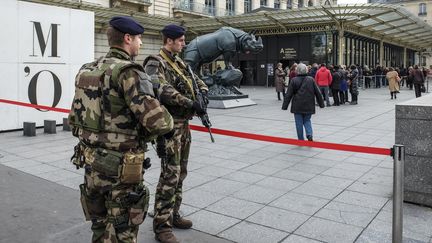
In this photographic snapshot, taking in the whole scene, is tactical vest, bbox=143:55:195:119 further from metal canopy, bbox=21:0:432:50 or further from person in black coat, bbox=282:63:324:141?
metal canopy, bbox=21:0:432:50

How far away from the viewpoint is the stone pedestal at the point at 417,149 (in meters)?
4.80

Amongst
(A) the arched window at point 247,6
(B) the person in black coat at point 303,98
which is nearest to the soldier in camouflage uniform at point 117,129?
(B) the person in black coat at point 303,98

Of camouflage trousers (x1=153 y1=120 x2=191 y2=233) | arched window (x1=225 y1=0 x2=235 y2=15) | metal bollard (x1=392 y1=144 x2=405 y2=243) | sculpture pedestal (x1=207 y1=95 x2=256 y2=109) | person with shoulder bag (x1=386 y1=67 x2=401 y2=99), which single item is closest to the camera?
metal bollard (x1=392 y1=144 x2=405 y2=243)

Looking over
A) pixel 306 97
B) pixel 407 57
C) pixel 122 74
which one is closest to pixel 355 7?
pixel 306 97

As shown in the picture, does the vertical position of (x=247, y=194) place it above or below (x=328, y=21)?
below

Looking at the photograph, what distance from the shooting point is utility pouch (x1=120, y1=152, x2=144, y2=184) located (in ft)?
8.85

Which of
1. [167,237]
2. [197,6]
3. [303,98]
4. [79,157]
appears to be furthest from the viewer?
[197,6]

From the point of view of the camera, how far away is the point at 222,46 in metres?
14.2

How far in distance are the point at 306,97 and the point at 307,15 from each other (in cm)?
1821

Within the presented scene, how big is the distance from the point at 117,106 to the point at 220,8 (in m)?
40.9

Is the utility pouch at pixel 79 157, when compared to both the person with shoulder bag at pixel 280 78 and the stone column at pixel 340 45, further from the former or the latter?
the stone column at pixel 340 45

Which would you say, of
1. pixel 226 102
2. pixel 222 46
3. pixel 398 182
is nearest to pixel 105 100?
pixel 398 182

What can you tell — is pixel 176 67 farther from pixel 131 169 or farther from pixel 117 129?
pixel 131 169

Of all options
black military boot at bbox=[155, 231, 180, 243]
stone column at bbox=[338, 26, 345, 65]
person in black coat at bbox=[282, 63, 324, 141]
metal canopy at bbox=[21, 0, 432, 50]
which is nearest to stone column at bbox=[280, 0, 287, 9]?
metal canopy at bbox=[21, 0, 432, 50]
